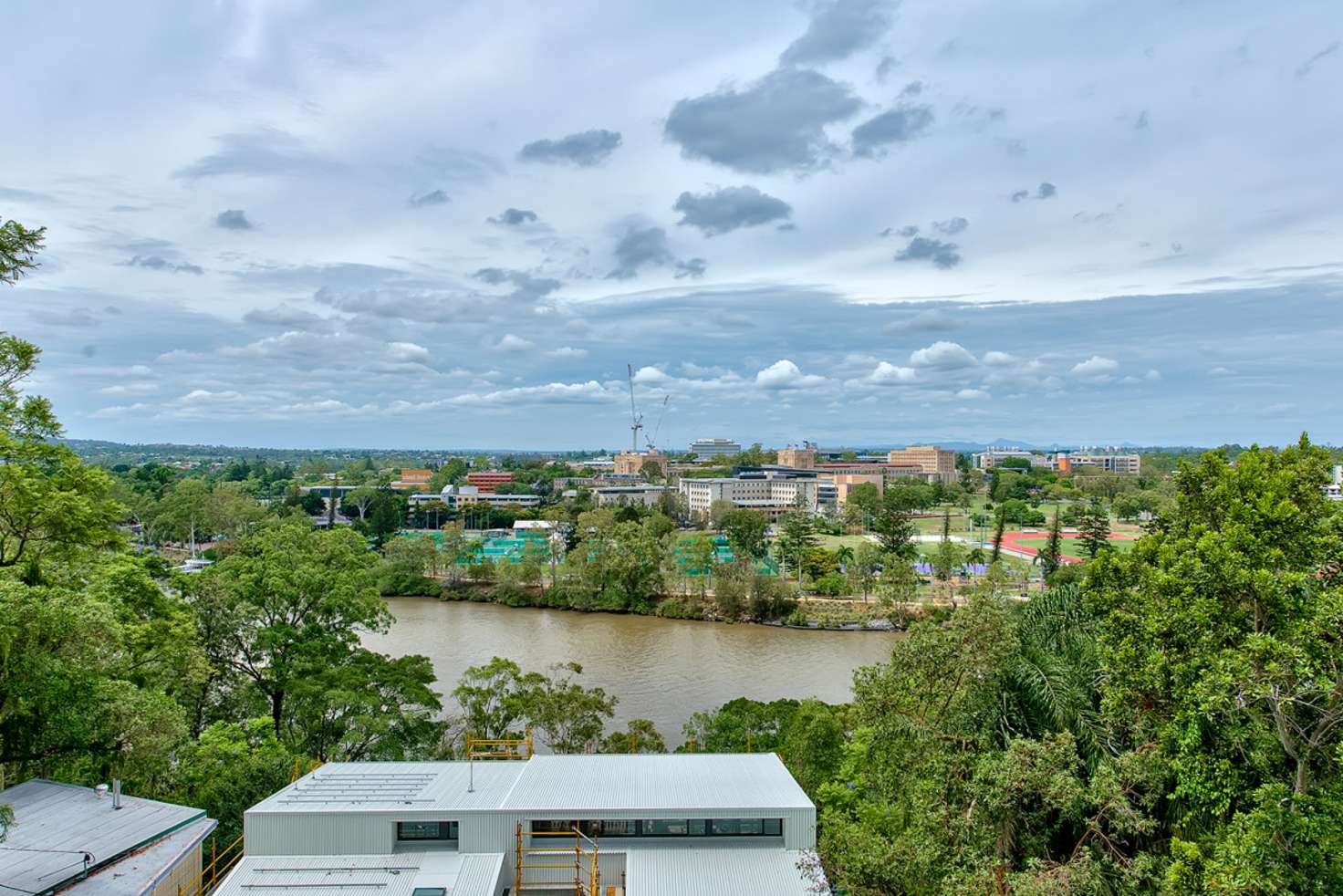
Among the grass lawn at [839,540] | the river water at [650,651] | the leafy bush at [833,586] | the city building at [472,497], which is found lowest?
the river water at [650,651]

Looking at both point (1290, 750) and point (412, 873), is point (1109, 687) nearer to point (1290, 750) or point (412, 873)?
point (1290, 750)

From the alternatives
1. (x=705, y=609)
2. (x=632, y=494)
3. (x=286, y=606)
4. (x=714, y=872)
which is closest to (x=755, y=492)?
(x=632, y=494)

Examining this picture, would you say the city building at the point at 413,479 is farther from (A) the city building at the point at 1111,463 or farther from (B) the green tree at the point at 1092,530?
(A) the city building at the point at 1111,463

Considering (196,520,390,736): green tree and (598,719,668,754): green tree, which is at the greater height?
(196,520,390,736): green tree

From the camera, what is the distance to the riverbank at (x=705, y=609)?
2239 centimetres

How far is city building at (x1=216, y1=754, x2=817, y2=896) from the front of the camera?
5797mm

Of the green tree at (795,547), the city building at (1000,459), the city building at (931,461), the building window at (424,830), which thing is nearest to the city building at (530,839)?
the building window at (424,830)

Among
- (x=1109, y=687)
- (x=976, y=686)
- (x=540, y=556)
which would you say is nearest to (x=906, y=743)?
(x=976, y=686)

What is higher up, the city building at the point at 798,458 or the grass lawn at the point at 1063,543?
the city building at the point at 798,458

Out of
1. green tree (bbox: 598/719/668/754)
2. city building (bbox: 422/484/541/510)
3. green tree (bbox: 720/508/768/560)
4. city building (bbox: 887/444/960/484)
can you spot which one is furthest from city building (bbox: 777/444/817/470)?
green tree (bbox: 598/719/668/754)

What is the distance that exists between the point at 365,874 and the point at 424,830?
22.7 inches

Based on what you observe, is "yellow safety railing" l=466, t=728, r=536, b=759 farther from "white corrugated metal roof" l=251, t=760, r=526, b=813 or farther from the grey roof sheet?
the grey roof sheet

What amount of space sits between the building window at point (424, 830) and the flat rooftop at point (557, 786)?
0.14 m

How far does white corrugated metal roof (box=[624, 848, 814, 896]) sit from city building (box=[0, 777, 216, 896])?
10.6 feet
